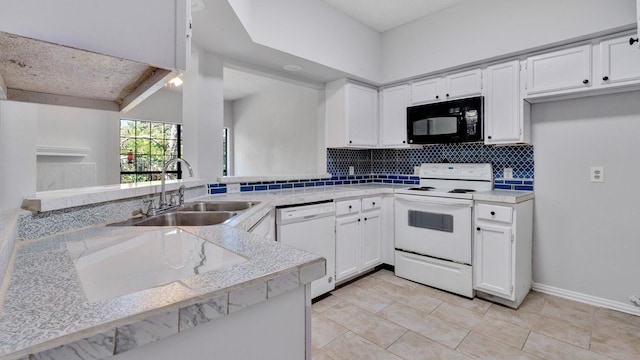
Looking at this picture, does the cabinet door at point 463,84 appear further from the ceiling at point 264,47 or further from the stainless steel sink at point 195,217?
the stainless steel sink at point 195,217

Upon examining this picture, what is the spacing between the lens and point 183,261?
81cm

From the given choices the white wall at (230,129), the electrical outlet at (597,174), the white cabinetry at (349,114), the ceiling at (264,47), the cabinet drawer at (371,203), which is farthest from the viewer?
the white wall at (230,129)

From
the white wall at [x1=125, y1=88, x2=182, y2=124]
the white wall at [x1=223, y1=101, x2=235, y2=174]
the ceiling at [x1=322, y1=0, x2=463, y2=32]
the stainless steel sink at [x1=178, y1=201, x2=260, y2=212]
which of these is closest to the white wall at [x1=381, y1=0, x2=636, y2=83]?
the ceiling at [x1=322, y1=0, x2=463, y2=32]

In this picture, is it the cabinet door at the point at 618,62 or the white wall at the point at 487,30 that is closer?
the cabinet door at the point at 618,62

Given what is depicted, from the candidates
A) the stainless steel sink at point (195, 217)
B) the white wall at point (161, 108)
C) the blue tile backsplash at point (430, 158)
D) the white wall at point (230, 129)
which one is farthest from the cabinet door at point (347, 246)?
the white wall at point (230, 129)

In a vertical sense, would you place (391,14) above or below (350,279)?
above

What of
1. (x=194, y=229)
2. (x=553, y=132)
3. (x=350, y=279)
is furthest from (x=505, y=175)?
(x=194, y=229)

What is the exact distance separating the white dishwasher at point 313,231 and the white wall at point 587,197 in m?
1.87

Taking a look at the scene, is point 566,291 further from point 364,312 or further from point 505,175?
point 364,312

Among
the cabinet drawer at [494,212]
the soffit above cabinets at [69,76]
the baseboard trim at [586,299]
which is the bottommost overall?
the baseboard trim at [586,299]

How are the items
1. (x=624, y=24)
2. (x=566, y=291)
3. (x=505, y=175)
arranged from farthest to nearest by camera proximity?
(x=505, y=175) → (x=566, y=291) → (x=624, y=24)

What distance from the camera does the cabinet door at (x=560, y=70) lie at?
7.30 ft

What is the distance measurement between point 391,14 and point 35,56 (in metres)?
3.05

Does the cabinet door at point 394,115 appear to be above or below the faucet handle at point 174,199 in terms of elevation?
above
